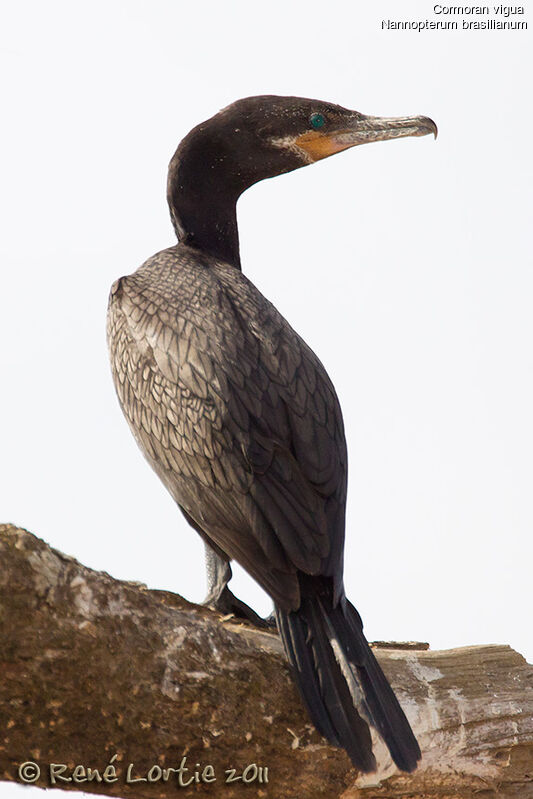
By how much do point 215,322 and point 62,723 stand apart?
6.36 ft

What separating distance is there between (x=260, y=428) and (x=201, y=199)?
1.83 meters

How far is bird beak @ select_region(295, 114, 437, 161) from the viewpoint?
222 inches

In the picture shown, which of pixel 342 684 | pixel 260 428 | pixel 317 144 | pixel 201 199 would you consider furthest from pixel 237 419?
pixel 317 144

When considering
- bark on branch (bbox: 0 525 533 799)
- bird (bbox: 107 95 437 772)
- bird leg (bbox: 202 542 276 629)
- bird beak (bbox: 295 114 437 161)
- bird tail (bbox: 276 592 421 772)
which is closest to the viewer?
bark on branch (bbox: 0 525 533 799)

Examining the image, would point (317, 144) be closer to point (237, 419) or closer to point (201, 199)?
point (201, 199)

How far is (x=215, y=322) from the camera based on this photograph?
491 centimetres

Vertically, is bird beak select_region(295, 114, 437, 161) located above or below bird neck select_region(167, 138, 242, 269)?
above

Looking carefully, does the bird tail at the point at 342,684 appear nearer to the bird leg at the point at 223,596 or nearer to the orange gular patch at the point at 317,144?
the bird leg at the point at 223,596

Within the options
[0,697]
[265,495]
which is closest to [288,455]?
[265,495]

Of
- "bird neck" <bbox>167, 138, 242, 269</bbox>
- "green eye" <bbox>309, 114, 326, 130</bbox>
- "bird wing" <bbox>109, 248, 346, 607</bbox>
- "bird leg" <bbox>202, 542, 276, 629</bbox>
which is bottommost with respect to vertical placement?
"bird leg" <bbox>202, 542, 276, 629</bbox>

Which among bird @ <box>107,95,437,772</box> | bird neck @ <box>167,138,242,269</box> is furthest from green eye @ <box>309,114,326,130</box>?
bird neck @ <box>167,138,242,269</box>

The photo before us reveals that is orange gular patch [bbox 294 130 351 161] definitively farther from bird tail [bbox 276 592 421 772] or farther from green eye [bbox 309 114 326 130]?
bird tail [bbox 276 592 421 772]

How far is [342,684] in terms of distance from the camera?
13.6ft

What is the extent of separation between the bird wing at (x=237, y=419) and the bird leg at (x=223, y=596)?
453 millimetres
